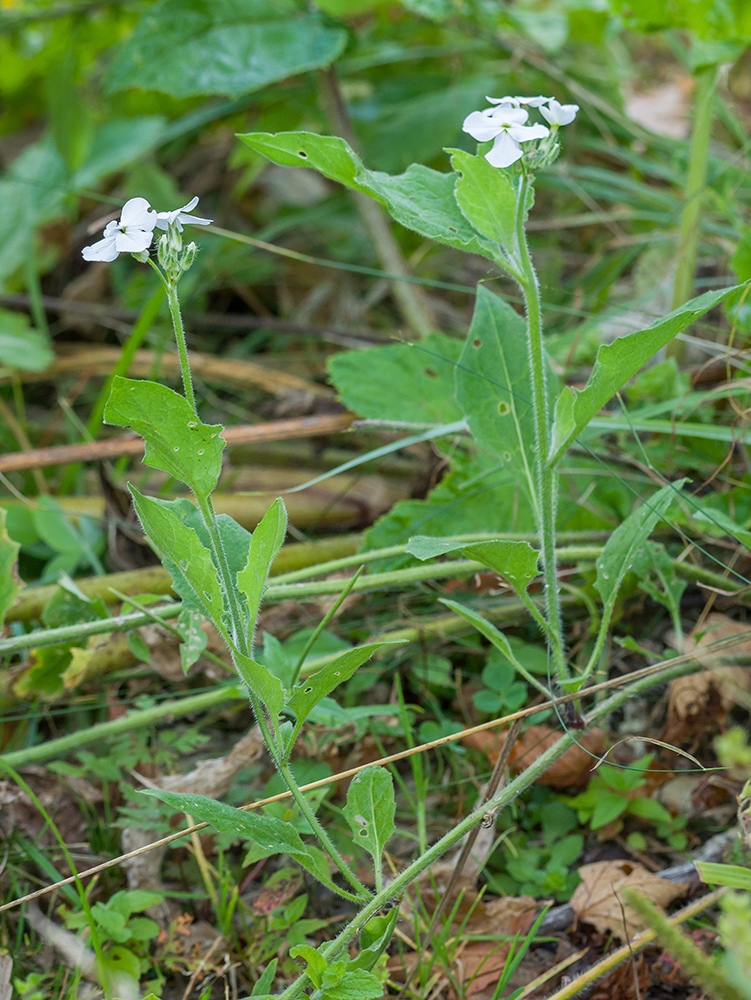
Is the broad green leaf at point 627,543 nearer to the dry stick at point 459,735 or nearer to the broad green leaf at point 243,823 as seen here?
the dry stick at point 459,735

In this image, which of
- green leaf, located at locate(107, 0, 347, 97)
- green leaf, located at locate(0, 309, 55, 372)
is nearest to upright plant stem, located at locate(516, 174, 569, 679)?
green leaf, located at locate(107, 0, 347, 97)

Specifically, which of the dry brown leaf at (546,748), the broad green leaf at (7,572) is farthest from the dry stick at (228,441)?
the dry brown leaf at (546,748)

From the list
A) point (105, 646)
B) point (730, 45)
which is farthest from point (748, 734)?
point (730, 45)

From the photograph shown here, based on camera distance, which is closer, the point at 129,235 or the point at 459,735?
the point at 129,235

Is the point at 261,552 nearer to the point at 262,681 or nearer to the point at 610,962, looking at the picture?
the point at 262,681

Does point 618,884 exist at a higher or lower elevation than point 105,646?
lower

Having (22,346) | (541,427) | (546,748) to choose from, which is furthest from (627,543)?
(22,346)

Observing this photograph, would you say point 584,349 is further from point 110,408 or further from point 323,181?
point 323,181
